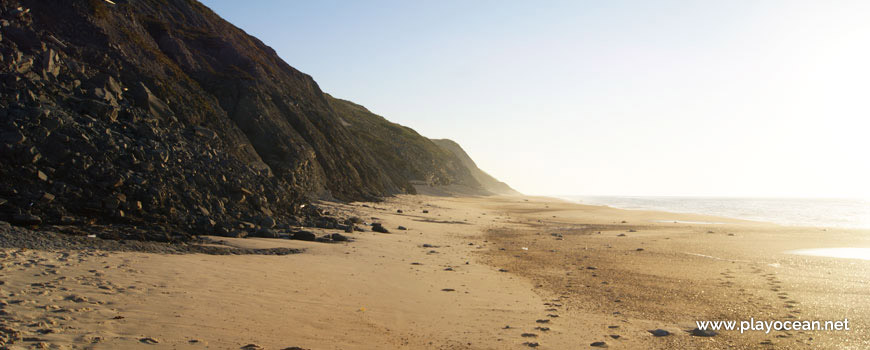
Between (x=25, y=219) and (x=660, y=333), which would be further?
(x=25, y=219)

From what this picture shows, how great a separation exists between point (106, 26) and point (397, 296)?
2218cm

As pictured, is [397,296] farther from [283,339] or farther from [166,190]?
[166,190]

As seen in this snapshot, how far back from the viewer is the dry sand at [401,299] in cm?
611

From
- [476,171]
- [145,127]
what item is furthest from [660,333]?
[476,171]

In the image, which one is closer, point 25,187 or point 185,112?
point 25,187

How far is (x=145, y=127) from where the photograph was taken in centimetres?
1493

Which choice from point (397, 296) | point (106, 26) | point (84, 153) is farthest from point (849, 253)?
point (106, 26)

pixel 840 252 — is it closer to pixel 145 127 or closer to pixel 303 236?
pixel 303 236

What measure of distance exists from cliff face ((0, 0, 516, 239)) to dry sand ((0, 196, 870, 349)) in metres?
2.87

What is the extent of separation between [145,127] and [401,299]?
11.2 metres

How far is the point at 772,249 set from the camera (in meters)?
18.3

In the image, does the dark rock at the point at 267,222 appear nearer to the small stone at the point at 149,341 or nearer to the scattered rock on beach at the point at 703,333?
the small stone at the point at 149,341

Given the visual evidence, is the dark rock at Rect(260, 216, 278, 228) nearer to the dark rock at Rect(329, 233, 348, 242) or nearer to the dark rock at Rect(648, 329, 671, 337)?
the dark rock at Rect(329, 233, 348, 242)

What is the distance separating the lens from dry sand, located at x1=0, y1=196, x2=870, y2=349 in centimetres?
611
